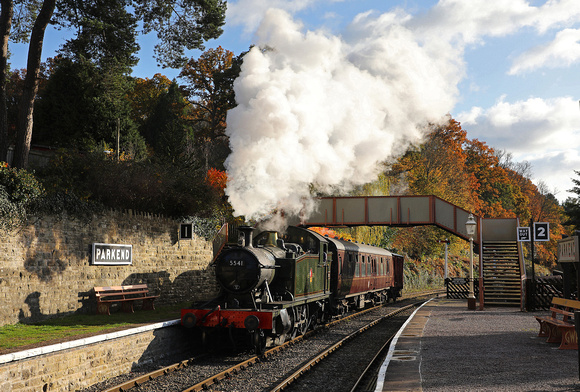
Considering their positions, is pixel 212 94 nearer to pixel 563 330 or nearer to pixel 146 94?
pixel 146 94

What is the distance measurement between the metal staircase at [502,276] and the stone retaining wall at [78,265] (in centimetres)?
1263

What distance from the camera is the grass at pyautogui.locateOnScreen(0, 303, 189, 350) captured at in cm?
975

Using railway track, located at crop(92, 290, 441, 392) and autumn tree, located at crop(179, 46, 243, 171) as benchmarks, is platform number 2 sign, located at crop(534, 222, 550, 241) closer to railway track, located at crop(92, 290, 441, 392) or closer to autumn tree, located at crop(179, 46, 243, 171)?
railway track, located at crop(92, 290, 441, 392)

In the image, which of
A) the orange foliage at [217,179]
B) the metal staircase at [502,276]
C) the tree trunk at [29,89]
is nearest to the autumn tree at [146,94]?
the orange foliage at [217,179]

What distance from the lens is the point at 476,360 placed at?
385 inches

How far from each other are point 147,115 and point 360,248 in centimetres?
3164

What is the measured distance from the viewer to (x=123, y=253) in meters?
16.2

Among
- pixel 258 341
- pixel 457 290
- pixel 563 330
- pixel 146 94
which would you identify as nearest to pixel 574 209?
pixel 457 290

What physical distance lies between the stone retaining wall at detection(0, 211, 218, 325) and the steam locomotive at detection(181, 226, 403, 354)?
14.0 feet

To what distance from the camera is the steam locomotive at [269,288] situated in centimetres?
1090

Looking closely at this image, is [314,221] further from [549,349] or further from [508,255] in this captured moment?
[549,349]

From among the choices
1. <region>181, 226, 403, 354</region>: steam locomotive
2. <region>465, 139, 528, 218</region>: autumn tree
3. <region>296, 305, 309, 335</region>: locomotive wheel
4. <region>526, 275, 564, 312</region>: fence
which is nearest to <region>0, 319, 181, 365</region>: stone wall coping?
<region>181, 226, 403, 354</region>: steam locomotive

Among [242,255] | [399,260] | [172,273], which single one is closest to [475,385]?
[242,255]

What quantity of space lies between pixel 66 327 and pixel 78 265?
2974 millimetres
